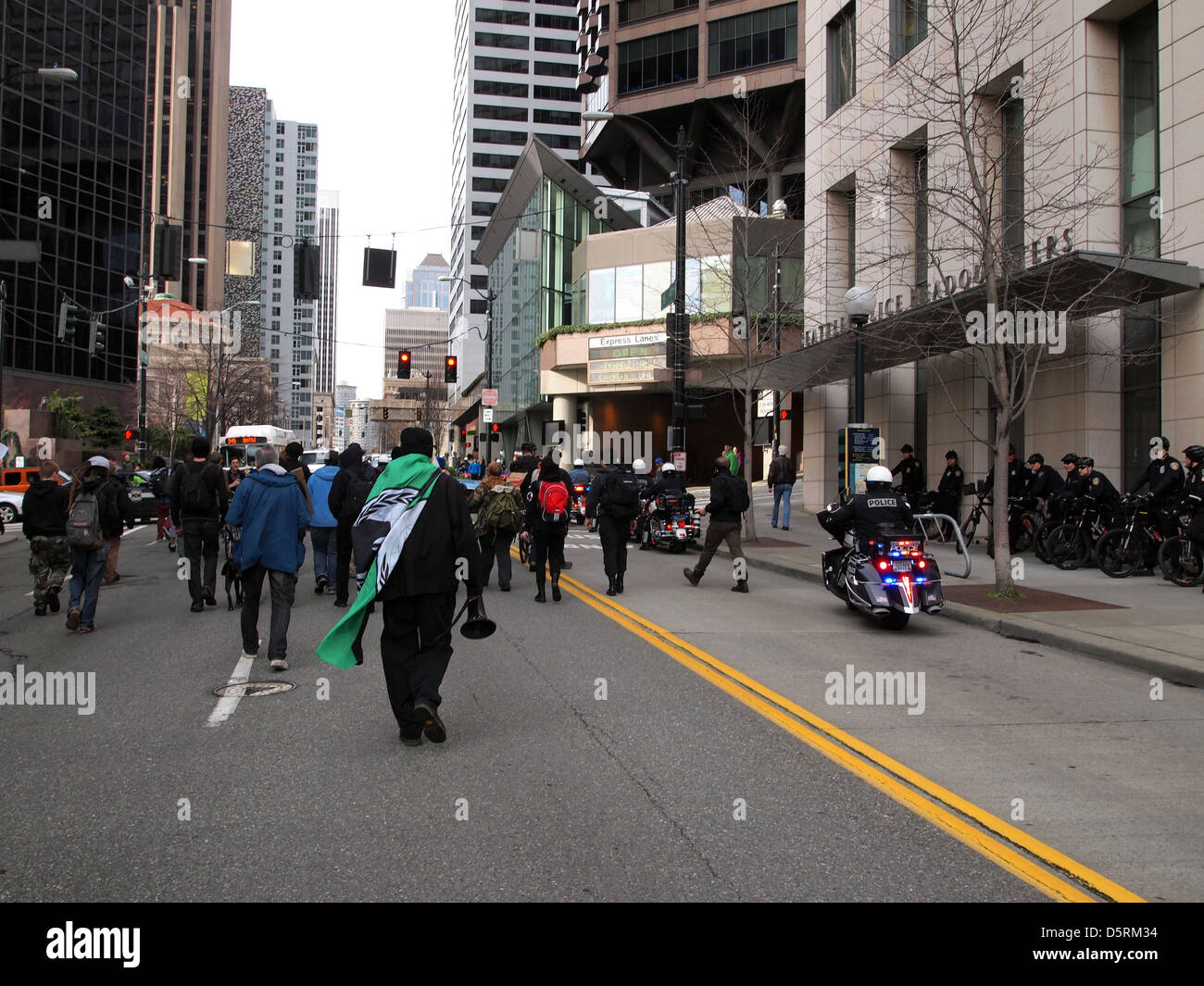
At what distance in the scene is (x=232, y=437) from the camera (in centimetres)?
4231

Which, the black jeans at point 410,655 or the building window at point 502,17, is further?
the building window at point 502,17

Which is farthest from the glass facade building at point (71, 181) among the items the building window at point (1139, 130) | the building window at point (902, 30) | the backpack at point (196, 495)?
the building window at point (1139, 130)

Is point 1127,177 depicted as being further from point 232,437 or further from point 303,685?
point 232,437

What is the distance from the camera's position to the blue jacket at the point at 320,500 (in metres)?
12.7

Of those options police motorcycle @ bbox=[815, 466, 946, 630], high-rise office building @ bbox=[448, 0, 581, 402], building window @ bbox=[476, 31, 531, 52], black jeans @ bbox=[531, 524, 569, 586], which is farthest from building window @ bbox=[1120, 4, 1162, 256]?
building window @ bbox=[476, 31, 531, 52]

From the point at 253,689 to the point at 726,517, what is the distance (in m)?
7.90

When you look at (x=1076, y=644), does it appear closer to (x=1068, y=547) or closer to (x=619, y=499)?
(x=619, y=499)

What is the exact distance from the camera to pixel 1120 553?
14.0 meters

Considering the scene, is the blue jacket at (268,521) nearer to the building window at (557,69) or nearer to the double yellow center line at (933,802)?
the double yellow center line at (933,802)

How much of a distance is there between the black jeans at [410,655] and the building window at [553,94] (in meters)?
101

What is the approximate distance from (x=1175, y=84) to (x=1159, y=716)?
39.8 feet

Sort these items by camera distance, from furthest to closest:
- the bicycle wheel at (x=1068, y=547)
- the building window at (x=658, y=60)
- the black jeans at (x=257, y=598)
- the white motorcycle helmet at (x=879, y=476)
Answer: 1. the building window at (x=658, y=60)
2. the bicycle wheel at (x=1068, y=547)
3. the white motorcycle helmet at (x=879, y=476)
4. the black jeans at (x=257, y=598)

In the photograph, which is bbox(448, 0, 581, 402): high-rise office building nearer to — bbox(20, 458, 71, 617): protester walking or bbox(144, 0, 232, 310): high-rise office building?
bbox(144, 0, 232, 310): high-rise office building

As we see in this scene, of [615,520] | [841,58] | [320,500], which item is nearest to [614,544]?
[615,520]
